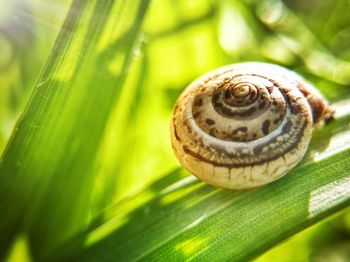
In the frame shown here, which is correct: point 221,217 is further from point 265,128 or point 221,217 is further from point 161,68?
point 161,68

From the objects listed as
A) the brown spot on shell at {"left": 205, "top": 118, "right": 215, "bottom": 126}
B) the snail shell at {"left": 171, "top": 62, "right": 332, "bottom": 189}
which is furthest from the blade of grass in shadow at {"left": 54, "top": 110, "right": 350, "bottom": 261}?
the brown spot on shell at {"left": 205, "top": 118, "right": 215, "bottom": 126}

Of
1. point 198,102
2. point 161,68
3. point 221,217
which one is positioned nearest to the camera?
point 221,217

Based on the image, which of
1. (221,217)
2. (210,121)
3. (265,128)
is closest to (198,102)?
(210,121)

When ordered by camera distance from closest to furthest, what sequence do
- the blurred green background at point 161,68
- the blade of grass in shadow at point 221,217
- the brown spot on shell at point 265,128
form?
the blade of grass in shadow at point 221,217 → the brown spot on shell at point 265,128 → the blurred green background at point 161,68

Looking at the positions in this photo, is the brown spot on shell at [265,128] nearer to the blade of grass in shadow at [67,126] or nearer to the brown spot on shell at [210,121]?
the brown spot on shell at [210,121]

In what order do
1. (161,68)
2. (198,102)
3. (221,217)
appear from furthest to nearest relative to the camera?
(161,68), (198,102), (221,217)

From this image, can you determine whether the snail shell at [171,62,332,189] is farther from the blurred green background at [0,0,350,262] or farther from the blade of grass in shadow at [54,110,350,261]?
the blurred green background at [0,0,350,262]

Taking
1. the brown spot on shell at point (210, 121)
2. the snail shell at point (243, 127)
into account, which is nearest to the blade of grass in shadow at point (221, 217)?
the snail shell at point (243, 127)
